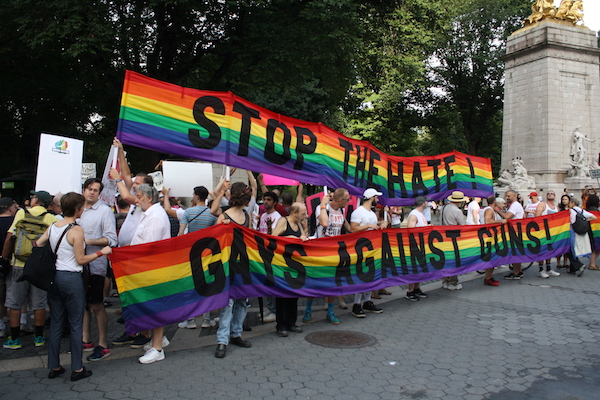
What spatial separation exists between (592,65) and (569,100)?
95.8 inches

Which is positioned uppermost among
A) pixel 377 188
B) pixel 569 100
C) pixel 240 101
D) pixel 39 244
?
pixel 569 100

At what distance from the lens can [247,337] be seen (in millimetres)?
6250

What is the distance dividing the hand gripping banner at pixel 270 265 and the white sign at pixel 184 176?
2360 mm

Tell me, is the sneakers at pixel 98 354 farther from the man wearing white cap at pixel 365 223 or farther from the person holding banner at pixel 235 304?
the man wearing white cap at pixel 365 223

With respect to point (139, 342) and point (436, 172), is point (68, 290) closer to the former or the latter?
point (139, 342)

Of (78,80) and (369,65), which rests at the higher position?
(369,65)

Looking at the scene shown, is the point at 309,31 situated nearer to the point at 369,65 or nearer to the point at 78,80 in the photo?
the point at 78,80

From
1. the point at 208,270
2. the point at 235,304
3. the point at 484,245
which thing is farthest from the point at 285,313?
the point at 484,245

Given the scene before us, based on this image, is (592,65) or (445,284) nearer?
(445,284)

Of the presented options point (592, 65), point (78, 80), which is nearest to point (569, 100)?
point (592, 65)

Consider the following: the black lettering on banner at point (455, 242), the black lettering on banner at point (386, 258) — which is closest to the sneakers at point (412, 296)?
the black lettering on banner at point (455, 242)

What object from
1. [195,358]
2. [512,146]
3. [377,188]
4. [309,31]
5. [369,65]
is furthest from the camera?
[369,65]

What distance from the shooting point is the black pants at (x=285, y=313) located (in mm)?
6316

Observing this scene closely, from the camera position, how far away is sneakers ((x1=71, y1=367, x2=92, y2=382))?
182 inches
